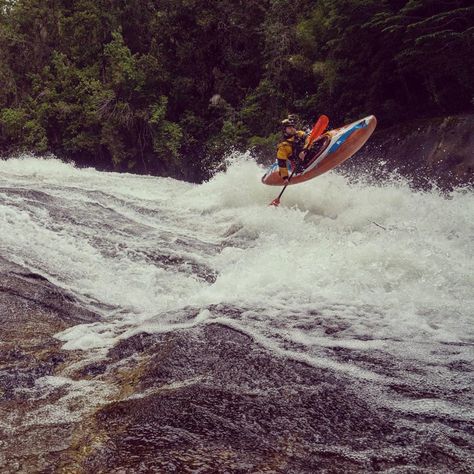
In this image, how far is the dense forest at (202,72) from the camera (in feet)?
35.4

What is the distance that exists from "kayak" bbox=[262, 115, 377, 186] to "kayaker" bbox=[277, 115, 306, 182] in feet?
0.34

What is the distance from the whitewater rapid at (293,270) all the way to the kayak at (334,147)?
0.58 metres

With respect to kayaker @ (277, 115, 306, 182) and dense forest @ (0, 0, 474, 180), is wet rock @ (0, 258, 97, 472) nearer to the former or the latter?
kayaker @ (277, 115, 306, 182)

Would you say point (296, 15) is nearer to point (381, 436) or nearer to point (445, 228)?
point (445, 228)

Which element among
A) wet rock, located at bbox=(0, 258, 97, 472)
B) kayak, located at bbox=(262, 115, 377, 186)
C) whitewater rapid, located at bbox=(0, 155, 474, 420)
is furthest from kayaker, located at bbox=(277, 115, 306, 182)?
wet rock, located at bbox=(0, 258, 97, 472)

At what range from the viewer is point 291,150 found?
887 cm

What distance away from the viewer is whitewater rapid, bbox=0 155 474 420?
3334 mm

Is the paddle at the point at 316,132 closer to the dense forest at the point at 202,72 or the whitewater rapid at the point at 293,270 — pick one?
the whitewater rapid at the point at 293,270

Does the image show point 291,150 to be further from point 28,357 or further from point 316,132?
point 28,357

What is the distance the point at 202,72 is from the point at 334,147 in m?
10.2

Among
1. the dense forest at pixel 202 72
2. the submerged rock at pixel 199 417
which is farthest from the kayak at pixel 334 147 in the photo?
the submerged rock at pixel 199 417

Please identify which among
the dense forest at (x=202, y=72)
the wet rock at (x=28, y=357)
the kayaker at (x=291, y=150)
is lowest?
the wet rock at (x=28, y=357)

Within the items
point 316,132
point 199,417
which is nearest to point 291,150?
point 316,132

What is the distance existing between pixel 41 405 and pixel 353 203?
670 centimetres
